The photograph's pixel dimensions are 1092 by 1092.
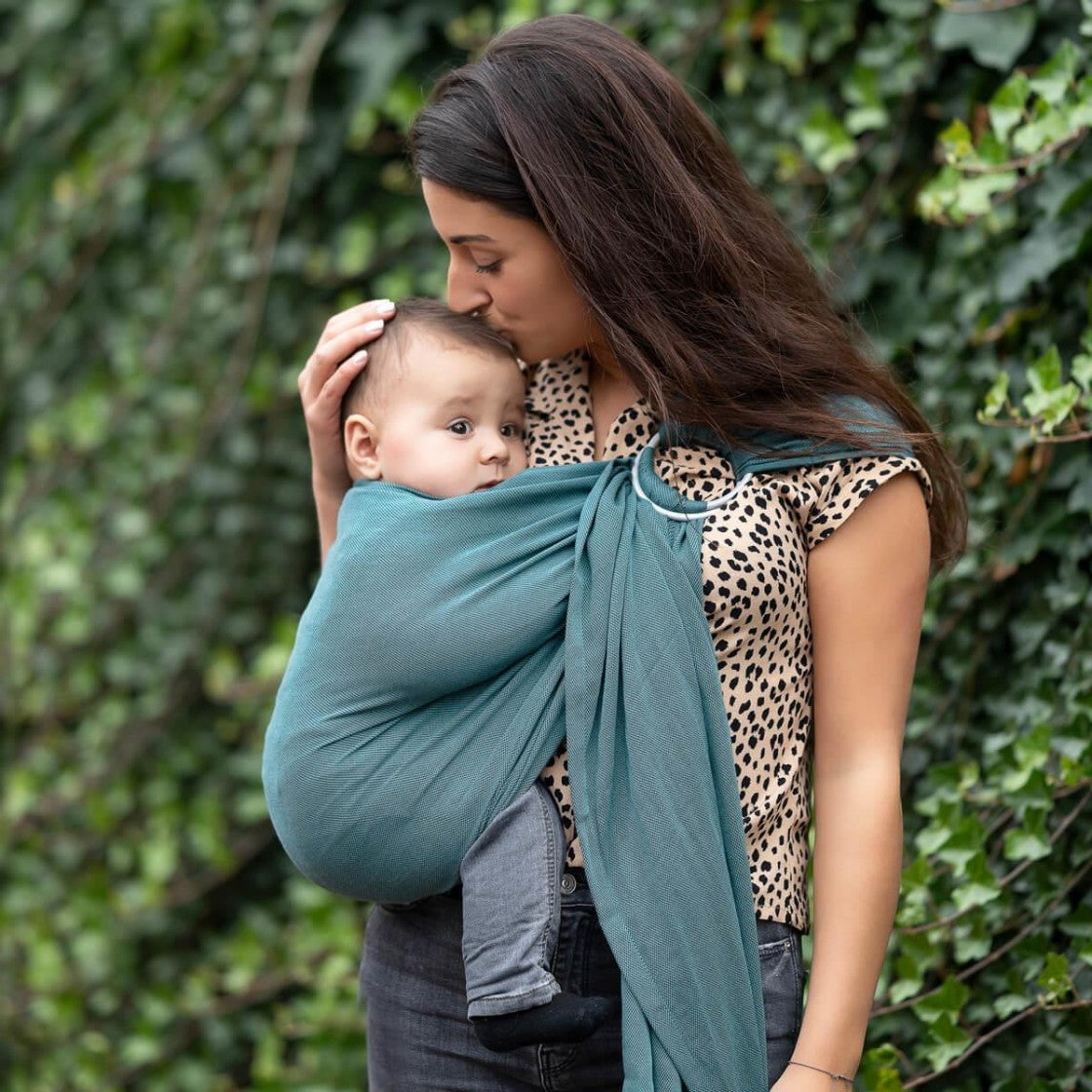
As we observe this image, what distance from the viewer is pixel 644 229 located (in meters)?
1.50

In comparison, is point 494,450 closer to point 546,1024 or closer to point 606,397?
point 606,397

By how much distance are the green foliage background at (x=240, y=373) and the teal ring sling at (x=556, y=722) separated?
71 cm

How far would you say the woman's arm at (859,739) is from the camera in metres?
1.39

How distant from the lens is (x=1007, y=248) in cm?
201

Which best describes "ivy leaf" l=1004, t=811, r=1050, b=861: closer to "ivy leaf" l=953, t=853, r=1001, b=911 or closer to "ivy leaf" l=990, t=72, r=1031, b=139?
"ivy leaf" l=953, t=853, r=1001, b=911

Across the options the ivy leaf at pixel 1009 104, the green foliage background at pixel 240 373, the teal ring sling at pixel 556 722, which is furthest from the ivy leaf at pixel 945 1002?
the ivy leaf at pixel 1009 104

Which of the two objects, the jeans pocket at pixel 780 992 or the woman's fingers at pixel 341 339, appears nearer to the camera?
the jeans pocket at pixel 780 992

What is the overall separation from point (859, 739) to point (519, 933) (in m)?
0.39

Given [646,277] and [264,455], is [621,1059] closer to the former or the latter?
[646,277]

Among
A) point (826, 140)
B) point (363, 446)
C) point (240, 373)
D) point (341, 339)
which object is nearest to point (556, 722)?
point (363, 446)

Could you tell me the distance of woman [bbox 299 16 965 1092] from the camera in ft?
4.62

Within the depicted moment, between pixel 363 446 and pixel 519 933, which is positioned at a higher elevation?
pixel 363 446

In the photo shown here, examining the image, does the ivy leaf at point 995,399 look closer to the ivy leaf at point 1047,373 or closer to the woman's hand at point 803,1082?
the ivy leaf at point 1047,373

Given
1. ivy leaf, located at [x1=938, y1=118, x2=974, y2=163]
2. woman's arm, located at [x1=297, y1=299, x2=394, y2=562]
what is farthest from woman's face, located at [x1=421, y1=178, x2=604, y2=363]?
ivy leaf, located at [x1=938, y1=118, x2=974, y2=163]
